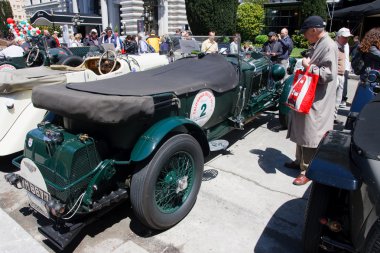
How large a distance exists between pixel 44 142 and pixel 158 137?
903mm

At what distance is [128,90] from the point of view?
276 centimetres

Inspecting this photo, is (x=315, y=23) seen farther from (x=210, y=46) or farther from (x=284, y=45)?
(x=284, y=45)

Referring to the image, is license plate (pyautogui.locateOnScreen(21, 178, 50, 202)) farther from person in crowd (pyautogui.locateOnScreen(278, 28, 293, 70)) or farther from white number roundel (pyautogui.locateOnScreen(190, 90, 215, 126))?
person in crowd (pyautogui.locateOnScreen(278, 28, 293, 70))

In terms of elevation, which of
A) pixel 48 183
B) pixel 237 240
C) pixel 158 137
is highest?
pixel 158 137

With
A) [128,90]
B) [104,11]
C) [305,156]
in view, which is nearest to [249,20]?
[104,11]

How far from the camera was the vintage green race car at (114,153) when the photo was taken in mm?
2389

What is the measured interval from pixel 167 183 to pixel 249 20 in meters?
24.3

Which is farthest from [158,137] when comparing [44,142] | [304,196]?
[304,196]

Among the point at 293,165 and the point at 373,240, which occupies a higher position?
the point at 373,240

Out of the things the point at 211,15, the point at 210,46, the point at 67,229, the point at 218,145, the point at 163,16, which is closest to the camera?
the point at 67,229

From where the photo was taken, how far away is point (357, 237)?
1.73 meters

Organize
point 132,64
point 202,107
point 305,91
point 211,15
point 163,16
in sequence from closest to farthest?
point 305,91 < point 202,107 < point 132,64 < point 211,15 < point 163,16

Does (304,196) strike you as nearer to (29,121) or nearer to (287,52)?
(29,121)

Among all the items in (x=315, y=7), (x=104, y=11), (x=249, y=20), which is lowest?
(x=249, y=20)
